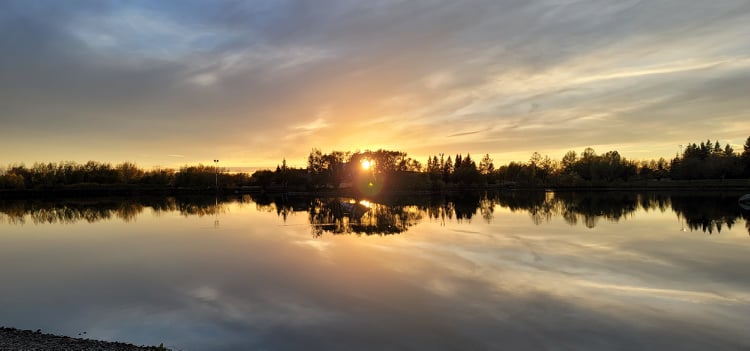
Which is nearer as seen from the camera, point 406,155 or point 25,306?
point 25,306

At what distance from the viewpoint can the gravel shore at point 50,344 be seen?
856 cm

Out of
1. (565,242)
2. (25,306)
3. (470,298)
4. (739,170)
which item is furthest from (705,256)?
(739,170)

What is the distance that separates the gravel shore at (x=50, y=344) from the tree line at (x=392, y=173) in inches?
3632

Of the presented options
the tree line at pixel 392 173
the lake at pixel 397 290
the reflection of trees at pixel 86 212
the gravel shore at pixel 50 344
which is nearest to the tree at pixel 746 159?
the tree line at pixel 392 173

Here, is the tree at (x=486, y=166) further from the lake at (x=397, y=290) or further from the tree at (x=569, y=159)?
the lake at (x=397, y=290)

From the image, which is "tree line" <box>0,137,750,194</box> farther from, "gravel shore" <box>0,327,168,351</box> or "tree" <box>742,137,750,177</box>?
"gravel shore" <box>0,327,168,351</box>

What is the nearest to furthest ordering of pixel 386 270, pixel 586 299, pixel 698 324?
pixel 698 324 → pixel 586 299 → pixel 386 270

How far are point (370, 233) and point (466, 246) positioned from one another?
844cm

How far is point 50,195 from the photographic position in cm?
11075

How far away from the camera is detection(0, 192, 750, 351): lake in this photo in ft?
33.3

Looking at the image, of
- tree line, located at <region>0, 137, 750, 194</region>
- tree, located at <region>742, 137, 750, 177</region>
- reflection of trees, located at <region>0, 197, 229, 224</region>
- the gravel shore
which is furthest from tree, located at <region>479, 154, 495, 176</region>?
the gravel shore

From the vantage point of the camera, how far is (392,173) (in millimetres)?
114438

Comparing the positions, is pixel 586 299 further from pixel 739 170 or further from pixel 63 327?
pixel 739 170

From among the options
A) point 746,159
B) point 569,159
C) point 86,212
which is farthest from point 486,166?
point 86,212
